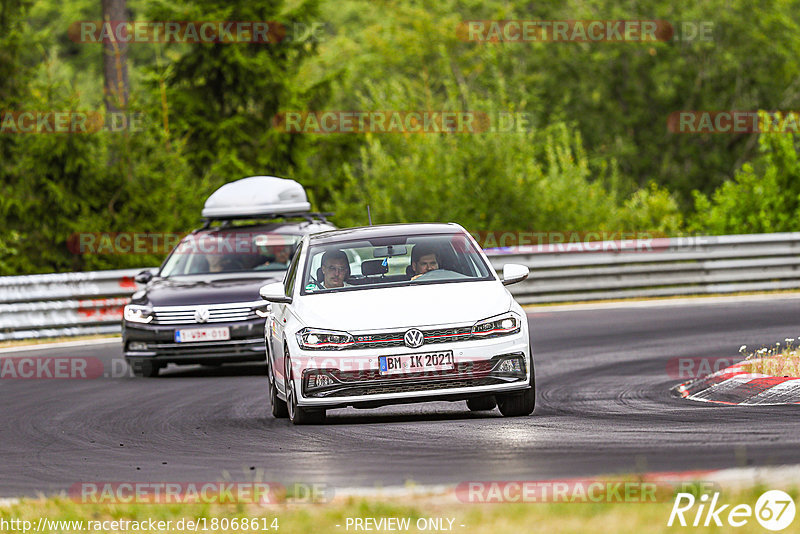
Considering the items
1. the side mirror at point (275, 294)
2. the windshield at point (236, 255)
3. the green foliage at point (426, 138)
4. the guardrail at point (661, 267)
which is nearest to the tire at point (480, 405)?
the side mirror at point (275, 294)

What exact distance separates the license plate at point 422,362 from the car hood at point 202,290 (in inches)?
228

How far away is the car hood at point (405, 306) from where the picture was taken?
10.4 metres

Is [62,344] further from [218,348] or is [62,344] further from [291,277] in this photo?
[291,277]

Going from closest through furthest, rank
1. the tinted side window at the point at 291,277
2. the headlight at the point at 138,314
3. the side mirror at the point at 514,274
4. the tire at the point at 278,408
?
the side mirror at the point at 514,274, the tire at the point at 278,408, the tinted side window at the point at 291,277, the headlight at the point at 138,314

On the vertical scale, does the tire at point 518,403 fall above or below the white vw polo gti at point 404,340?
below

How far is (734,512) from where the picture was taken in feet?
19.8

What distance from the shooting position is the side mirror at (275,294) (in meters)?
11.5

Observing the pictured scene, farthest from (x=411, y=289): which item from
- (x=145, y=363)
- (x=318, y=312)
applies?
(x=145, y=363)

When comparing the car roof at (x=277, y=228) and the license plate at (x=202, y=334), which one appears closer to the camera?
the license plate at (x=202, y=334)

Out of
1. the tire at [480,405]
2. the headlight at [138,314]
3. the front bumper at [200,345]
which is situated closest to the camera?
the tire at [480,405]

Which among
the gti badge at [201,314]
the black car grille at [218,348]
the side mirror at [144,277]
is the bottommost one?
the black car grille at [218,348]

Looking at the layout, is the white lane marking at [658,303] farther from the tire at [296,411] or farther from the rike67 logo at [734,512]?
the rike67 logo at [734,512]

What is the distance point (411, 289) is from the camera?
35.9 feet

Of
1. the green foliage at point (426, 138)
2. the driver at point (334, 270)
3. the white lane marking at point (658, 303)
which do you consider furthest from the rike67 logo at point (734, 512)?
the green foliage at point (426, 138)
